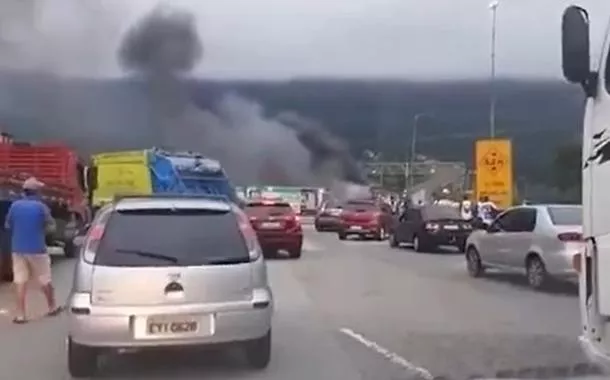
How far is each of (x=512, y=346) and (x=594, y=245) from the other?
4120 millimetres

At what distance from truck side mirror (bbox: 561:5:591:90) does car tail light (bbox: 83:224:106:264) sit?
3.91 meters

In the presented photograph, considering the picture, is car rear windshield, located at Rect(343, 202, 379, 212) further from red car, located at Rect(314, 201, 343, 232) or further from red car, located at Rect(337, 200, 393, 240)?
red car, located at Rect(314, 201, 343, 232)

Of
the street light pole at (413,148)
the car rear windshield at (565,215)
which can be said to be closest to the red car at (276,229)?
the car rear windshield at (565,215)

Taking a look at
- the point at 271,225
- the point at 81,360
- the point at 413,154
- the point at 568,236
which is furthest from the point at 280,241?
the point at 413,154

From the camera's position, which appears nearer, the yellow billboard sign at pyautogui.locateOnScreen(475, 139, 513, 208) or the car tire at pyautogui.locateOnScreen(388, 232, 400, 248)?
the car tire at pyautogui.locateOnScreen(388, 232, 400, 248)

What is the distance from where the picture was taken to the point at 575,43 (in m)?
6.04

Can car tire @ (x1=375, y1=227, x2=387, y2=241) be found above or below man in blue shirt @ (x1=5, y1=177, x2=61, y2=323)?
below

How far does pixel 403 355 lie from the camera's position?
30.8 feet

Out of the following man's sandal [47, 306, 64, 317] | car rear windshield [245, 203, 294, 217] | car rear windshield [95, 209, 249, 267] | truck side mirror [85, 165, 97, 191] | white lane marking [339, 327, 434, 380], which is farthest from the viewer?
truck side mirror [85, 165, 97, 191]

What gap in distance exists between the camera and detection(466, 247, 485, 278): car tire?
18.6 meters

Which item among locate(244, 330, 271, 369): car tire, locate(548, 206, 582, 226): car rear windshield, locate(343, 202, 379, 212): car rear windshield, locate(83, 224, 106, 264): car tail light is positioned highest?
locate(83, 224, 106, 264): car tail light

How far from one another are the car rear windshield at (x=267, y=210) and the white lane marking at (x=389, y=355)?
12.8 meters

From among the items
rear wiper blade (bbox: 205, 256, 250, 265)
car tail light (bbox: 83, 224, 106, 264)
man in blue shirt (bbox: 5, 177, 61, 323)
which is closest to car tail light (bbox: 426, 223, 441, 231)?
man in blue shirt (bbox: 5, 177, 61, 323)

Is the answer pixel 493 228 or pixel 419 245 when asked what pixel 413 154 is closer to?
pixel 419 245
